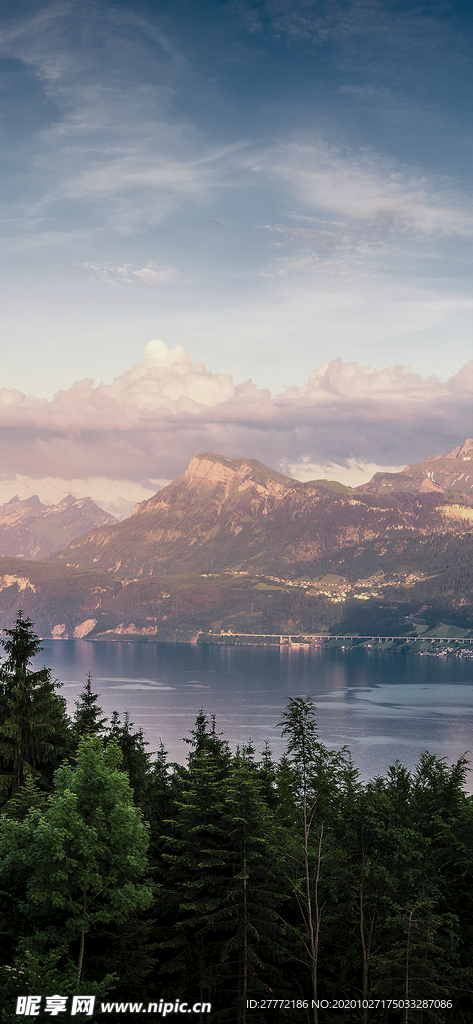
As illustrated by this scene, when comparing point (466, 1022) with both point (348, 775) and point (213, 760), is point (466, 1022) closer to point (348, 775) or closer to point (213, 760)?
point (348, 775)

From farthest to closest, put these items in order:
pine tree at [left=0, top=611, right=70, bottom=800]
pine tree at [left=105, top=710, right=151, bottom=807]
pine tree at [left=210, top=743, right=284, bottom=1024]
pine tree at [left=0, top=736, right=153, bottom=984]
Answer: pine tree at [left=105, top=710, right=151, bottom=807]
pine tree at [left=0, top=611, right=70, bottom=800]
pine tree at [left=210, top=743, right=284, bottom=1024]
pine tree at [left=0, top=736, right=153, bottom=984]

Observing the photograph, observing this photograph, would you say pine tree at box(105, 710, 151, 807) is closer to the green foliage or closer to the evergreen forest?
the green foliage

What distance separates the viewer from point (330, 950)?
120ft

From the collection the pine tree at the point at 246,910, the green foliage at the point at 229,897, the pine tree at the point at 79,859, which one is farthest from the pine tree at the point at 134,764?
the pine tree at the point at 79,859

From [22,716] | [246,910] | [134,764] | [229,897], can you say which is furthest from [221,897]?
[134,764]

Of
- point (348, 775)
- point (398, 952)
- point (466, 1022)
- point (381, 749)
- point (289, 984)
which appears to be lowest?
point (381, 749)

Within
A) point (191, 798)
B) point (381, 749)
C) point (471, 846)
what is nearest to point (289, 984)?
point (191, 798)

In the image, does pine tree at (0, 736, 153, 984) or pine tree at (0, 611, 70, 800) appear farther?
pine tree at (0, 611, 70, 800)

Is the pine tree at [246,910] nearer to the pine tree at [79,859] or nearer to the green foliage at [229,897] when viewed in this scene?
the green foliage at [229,897]

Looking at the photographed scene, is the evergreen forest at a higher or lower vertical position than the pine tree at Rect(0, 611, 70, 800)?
lower

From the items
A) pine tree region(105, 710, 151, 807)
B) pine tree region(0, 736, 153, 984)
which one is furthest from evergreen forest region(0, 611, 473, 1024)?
pine tree region(105, 710, 151, 807)

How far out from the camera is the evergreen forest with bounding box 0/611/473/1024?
28547 millimetres

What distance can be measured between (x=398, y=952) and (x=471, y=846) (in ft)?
35.0

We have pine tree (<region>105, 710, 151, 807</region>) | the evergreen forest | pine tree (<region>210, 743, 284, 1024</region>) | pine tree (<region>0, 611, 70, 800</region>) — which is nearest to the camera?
the evergreen forest
